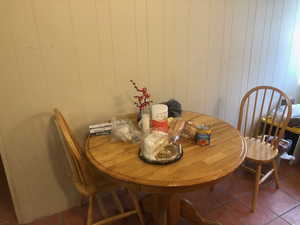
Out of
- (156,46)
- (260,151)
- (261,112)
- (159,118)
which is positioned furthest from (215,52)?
(159,118)

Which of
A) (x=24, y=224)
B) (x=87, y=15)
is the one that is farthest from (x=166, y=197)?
(x=87, y=15)

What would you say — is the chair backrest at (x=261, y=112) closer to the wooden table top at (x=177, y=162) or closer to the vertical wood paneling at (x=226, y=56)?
the vertical wood paneling at (x=226, y=56)

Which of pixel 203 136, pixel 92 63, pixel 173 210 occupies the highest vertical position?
pixel 92 63

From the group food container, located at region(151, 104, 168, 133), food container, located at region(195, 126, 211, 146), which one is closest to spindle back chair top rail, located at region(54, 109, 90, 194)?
food container, located at region(151, 104, 168, 133)

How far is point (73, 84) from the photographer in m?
1.56

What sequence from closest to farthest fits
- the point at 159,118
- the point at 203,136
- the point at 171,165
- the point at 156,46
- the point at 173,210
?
the point at 171,165, the point at 203,136, the point at 159,118, the point at 173,210, the point at 156,46

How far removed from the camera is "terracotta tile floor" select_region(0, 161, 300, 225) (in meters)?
1.70

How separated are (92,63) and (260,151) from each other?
1.51m

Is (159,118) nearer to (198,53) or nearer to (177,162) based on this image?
(177,162)

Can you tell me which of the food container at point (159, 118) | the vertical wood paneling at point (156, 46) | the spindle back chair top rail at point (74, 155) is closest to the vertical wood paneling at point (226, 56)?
the vertical wood paneling at point (156, 46)

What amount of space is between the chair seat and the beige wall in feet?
1.74

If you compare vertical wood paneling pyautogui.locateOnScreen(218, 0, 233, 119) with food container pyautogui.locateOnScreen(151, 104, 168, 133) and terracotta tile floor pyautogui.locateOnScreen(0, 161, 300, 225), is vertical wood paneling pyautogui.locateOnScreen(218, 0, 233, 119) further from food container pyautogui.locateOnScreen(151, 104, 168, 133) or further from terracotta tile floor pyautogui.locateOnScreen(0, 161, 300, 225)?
food container pyautogui.locateOnScreen(151, 104, 168, 133)

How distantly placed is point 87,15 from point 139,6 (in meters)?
0.39

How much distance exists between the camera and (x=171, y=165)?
111 cm
